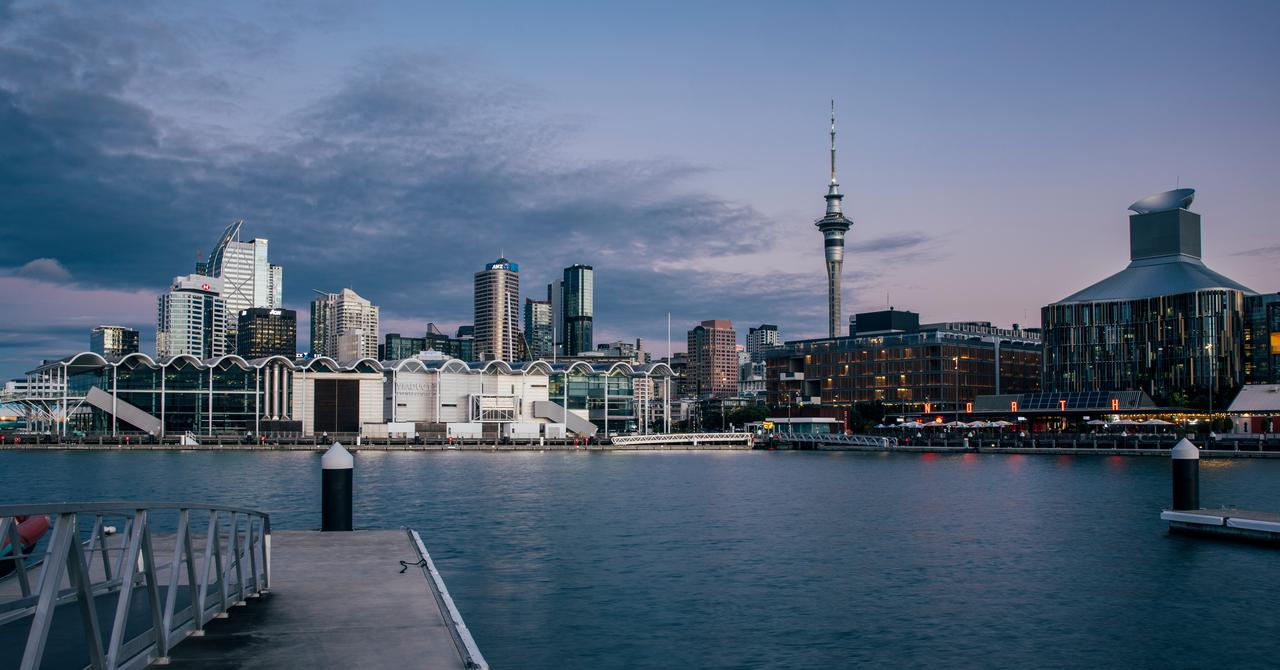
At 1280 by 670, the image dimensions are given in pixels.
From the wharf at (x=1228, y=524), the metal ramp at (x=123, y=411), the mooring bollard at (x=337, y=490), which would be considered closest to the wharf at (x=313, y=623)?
the mooring bollard at (x=337, y=490)

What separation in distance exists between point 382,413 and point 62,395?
5607cm

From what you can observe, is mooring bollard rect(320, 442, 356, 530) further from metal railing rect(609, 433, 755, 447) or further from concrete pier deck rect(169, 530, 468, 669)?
metal railing rect(609, 433, 755, 447)

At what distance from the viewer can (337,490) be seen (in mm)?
29234

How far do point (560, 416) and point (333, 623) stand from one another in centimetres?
17647

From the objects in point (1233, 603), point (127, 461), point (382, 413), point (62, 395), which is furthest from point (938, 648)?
point (62, 395)

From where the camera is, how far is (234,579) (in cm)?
1875

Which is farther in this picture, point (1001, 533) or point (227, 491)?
point (227, 491)

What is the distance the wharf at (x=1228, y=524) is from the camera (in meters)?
41.3

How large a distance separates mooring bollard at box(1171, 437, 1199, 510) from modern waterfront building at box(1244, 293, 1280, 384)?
137113 mm

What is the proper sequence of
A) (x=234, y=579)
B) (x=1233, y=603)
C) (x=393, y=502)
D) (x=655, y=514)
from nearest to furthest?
(x=234, y=579)
(x=1233, y=603)
(x=655, y=514)
(x=393, y=502)

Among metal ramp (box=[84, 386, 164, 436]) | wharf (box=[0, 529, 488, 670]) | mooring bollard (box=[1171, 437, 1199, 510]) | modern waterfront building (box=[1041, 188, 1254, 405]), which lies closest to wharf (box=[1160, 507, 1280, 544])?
mooring bollard (box=[1171, 437, 1199, 510])

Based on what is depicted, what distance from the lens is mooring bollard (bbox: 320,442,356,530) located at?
28.4m

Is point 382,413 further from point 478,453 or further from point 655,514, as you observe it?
point 655,514

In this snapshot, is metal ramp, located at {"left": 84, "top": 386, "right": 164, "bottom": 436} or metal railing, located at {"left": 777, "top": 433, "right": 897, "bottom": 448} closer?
metal railing, located at {"left": 777, "top": 433, "right": 897, "bottom": 448}
